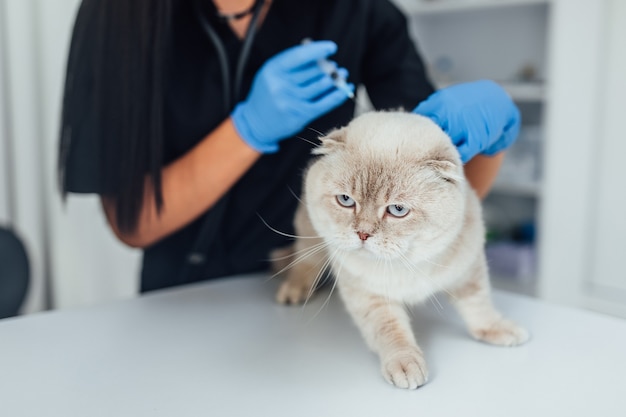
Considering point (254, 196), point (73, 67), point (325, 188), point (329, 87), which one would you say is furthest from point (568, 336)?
point (73, 67)

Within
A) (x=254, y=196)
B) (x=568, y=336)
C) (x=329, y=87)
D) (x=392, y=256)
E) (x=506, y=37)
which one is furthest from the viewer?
(x=506, y=37)

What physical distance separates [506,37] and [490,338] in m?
1.85

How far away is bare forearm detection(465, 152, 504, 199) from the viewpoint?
1019 millimetres

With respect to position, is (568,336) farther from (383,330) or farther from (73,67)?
(73,67)

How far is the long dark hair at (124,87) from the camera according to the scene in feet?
3.26

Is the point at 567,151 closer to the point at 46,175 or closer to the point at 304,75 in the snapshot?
the point at 304,75

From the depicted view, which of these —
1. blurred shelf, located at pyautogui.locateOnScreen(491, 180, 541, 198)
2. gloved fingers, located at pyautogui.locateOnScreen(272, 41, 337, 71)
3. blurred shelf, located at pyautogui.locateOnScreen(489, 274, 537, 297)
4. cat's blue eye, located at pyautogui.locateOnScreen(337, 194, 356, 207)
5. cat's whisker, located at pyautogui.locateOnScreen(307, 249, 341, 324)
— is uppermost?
gloved fingers, located at pyautogui.locateOnScreen(272, 41, 337, 71)

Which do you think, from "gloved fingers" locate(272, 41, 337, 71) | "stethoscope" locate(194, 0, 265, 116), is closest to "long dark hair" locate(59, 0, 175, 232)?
"stethoscope" locate(194, 0, 265, 116)

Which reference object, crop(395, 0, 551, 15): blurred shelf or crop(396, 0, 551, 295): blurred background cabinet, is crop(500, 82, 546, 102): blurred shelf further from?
crop(395, 0, 551, 15): blurred shelf

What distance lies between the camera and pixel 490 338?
0.83m

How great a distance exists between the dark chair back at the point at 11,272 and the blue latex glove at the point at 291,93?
24.6 inches

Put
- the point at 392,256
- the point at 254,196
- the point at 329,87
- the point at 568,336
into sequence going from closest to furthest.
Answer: the point at 392,256, the point at 568,336, the point at 329,87, the point at 254,196

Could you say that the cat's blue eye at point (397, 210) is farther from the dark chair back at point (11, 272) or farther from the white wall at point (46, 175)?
the white wall at point (46, 175)

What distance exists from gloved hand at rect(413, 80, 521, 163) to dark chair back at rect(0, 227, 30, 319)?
903 mm
